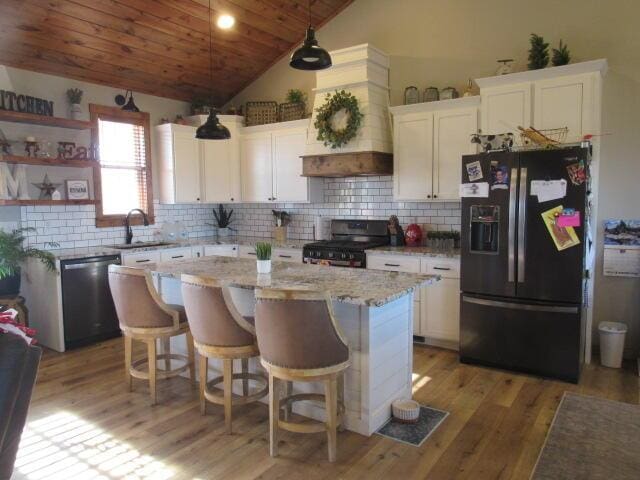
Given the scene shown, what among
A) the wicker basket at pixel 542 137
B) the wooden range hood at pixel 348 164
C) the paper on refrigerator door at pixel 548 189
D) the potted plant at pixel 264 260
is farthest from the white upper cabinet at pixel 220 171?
the paper on refrigerator door at pixel 548 189

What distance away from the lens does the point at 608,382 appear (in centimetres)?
369

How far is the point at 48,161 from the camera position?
4727mm

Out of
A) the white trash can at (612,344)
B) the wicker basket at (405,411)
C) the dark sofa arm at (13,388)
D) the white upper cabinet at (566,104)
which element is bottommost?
the wicker basket at (405,411)

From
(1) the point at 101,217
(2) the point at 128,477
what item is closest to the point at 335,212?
(1) the point at 101,217

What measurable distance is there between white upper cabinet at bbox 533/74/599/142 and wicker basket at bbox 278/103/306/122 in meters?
2.65

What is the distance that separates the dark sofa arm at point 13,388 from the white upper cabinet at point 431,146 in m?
3.79

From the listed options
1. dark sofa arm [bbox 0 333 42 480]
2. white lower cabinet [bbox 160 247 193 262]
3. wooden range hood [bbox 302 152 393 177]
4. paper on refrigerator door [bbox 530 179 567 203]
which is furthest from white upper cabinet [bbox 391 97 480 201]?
dark sofa arm [bbox 0 333 42 480]

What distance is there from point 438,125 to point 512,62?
88 cm

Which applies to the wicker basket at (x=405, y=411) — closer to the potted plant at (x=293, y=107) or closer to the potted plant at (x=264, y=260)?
the potted plant at (x=264, y=260)

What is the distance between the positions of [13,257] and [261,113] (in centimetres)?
317

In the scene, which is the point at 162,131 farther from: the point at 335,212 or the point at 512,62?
the point at 512,62

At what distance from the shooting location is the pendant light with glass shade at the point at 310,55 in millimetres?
2945

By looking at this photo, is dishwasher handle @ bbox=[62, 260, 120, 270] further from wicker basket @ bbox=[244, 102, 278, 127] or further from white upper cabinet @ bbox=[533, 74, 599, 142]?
white upper cabinet @ bbox=[533, 74, 599, 142]

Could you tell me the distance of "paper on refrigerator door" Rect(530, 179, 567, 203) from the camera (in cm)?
357
